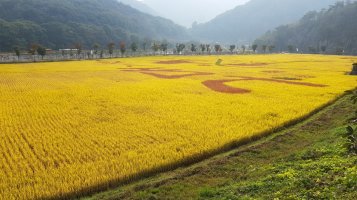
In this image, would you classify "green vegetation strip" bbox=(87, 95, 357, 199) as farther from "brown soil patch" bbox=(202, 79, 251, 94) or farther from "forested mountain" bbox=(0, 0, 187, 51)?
"forested mountain" bbox=(0, 0, 187, 51)

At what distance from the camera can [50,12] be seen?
18375cm

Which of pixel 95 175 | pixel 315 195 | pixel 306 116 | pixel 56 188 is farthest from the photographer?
pixel 306 116

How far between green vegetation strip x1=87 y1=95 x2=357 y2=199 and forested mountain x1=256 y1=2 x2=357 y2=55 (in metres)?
146

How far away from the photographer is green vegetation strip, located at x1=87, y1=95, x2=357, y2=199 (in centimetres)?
1096

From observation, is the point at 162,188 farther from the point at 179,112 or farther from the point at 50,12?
the point at 50,12

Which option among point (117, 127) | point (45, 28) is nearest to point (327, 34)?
point (45, 28)

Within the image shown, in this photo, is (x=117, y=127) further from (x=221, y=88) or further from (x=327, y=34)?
(x=327, y=34)

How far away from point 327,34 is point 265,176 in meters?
178

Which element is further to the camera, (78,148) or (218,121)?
(218,121)

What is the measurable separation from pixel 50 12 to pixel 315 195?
19092 centimetres

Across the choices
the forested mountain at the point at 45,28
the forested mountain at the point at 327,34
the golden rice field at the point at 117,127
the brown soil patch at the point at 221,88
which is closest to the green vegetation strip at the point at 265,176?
the golden rice field at the point at 117,127

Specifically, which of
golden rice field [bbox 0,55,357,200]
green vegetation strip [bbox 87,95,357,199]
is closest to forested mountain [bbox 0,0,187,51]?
golden rice field [bbox 0,55,357,200]

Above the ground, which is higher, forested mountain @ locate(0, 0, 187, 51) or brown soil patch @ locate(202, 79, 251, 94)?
forested mountain @ locate(0, 0, 187, 51)

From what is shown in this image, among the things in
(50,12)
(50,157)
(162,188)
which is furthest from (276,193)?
(50,12)
